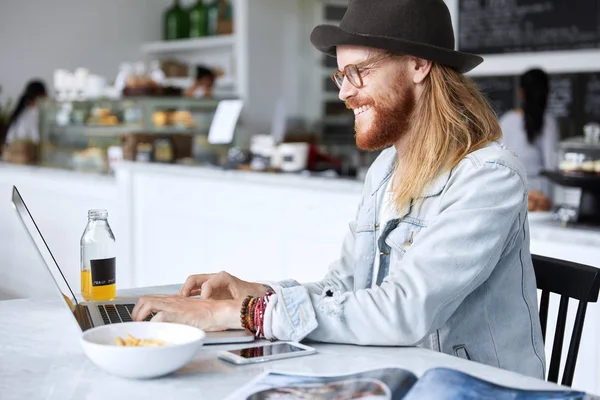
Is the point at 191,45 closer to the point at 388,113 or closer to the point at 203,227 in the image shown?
the point at 203,227

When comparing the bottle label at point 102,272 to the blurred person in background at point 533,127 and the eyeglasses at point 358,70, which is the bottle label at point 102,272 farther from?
the blurred person in background at point 533,127

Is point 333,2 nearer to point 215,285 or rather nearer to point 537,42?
point 537,42

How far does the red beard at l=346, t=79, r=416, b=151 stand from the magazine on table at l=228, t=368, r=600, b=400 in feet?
1.97

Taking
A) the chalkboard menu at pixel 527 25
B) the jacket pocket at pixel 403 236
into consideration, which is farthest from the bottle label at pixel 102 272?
the chalkboard menu at pixel 527 25

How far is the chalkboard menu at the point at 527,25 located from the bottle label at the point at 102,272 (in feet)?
14.1

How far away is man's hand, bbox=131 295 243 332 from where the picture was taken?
1.43 meters

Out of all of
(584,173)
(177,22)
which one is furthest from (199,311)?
(177,22)

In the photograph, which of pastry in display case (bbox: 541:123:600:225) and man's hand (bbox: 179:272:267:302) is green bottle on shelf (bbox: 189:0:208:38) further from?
man's hand (bbox: 179:272:267:302)

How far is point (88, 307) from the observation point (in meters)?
1.62

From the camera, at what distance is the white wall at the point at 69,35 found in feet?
25.8

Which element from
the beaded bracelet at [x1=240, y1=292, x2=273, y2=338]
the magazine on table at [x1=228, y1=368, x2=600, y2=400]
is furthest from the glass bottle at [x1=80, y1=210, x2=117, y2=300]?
the magazine on table at [x1=228, y1=368, x2=600, y2=400]

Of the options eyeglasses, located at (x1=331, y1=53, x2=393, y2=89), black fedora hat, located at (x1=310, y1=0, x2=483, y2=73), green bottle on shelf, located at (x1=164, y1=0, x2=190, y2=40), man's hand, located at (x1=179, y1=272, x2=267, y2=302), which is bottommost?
man's hand, located at (x1=179, y1=272, x2=267, y2=302)

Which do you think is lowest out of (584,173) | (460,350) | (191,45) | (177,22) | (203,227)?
(203,227)

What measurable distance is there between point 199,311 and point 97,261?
423 mm
